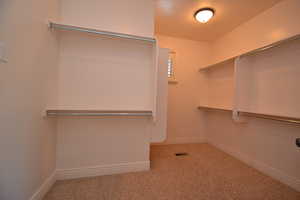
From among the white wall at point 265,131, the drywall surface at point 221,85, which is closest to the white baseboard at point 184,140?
the white wall at point 265,131

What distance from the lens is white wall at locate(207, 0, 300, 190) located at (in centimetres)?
157

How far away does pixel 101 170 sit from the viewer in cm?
165

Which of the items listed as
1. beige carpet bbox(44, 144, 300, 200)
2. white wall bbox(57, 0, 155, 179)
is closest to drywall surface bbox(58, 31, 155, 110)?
white wall bbox(57, 0, 155, 179)

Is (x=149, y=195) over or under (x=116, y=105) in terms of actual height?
under

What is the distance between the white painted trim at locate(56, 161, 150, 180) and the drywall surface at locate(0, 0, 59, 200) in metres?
0.22

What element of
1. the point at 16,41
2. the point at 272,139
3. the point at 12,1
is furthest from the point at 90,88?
the point at 272,139

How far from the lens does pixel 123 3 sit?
1.68 metres

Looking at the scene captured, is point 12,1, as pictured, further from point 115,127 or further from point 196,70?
point 196,70

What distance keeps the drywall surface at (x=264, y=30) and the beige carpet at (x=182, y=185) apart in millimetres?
1878

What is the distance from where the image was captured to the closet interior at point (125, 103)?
1012 millimetres

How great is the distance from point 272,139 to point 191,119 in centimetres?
140

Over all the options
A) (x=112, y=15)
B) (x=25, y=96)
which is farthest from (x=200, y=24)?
(x=25, y=96)

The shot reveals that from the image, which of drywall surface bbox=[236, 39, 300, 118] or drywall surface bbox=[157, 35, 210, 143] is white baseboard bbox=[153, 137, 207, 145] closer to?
drywall surface bbox=[157, 35, 210, 143]

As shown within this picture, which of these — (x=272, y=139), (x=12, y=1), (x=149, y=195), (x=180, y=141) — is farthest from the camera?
(x=180, y=141)
